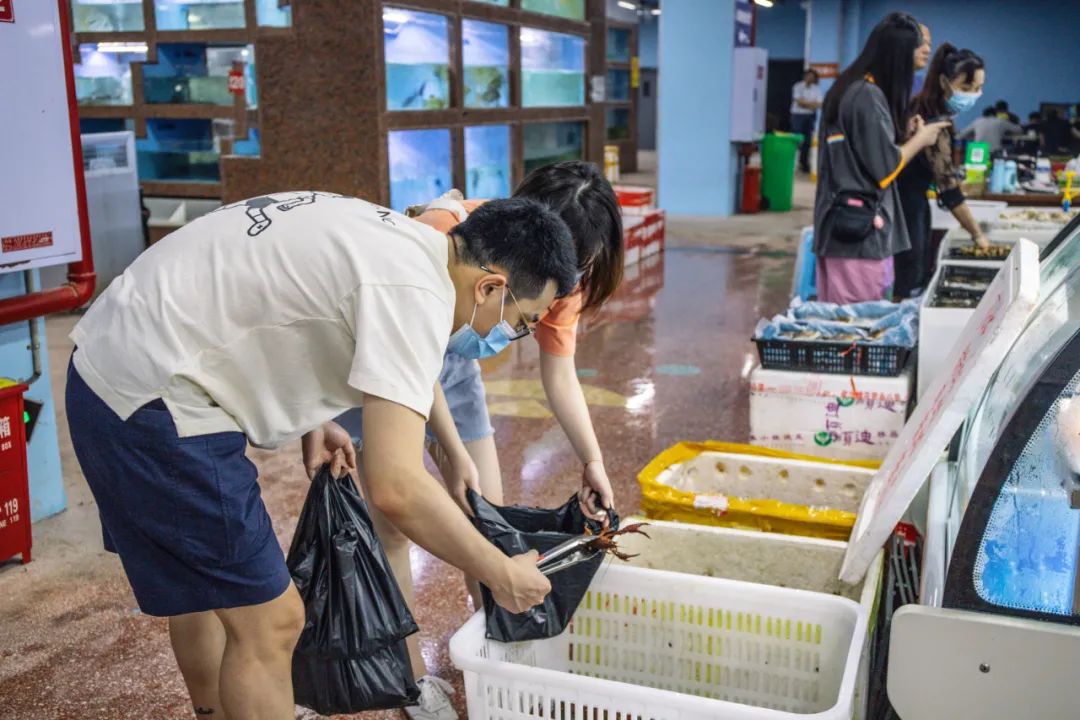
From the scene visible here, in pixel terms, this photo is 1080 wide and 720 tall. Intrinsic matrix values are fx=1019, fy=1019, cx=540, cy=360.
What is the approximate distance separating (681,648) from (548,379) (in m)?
0.73

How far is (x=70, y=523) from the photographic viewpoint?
3.75m

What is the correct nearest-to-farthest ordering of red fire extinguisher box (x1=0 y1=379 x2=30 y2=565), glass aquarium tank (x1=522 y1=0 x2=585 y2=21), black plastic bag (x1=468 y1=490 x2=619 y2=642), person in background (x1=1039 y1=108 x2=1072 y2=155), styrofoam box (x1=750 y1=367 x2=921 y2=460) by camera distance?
black plastic bag (x1=468 y1=490 x2=619 y2=642), red fire extinguisher box (x1=0 y1=379 x2=30 y2=565), styrofoam box (x1=750 y1=367 x2=921 y2=460), glass aquarium tank (x1=522 y1=0 x2=585 y2=21), person in background (x1=1039 y1=108 x2=1072 y2=155)

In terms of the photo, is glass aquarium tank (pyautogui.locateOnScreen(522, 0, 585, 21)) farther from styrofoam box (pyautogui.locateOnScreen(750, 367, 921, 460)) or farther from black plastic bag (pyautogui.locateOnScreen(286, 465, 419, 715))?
black plastic bag (pyautogui.locateOnScreen(286, 465, 419, 715))

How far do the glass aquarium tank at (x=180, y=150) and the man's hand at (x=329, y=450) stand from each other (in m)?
7.45

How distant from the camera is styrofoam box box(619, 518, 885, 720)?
2381 mm

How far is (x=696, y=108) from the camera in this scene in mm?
12281

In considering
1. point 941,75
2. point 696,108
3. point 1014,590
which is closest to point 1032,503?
point 1014,590

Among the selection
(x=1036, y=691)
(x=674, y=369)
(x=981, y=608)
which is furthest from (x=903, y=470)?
(x=674, y=369)

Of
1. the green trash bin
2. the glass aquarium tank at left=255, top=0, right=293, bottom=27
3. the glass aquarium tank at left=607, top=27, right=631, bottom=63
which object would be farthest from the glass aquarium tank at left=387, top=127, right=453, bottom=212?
the glass aquarium tank at left=607, top=27, right=631, bottom=63

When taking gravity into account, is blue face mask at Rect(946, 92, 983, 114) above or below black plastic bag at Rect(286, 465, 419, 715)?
above

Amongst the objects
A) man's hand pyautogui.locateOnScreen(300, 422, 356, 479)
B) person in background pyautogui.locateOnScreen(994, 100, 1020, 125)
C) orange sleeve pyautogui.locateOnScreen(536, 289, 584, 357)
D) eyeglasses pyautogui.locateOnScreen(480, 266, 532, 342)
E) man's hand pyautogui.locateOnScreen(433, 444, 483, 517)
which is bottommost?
man's hand pyautogui.locateOnScreen(433, 444, 483, 517)

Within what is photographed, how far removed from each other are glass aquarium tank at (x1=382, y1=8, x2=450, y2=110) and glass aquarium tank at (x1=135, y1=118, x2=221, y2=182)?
105 inches

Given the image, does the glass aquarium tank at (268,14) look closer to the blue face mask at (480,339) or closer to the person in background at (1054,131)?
the blue face mask at (480,339)

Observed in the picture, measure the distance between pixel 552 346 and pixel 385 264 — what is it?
925mm
